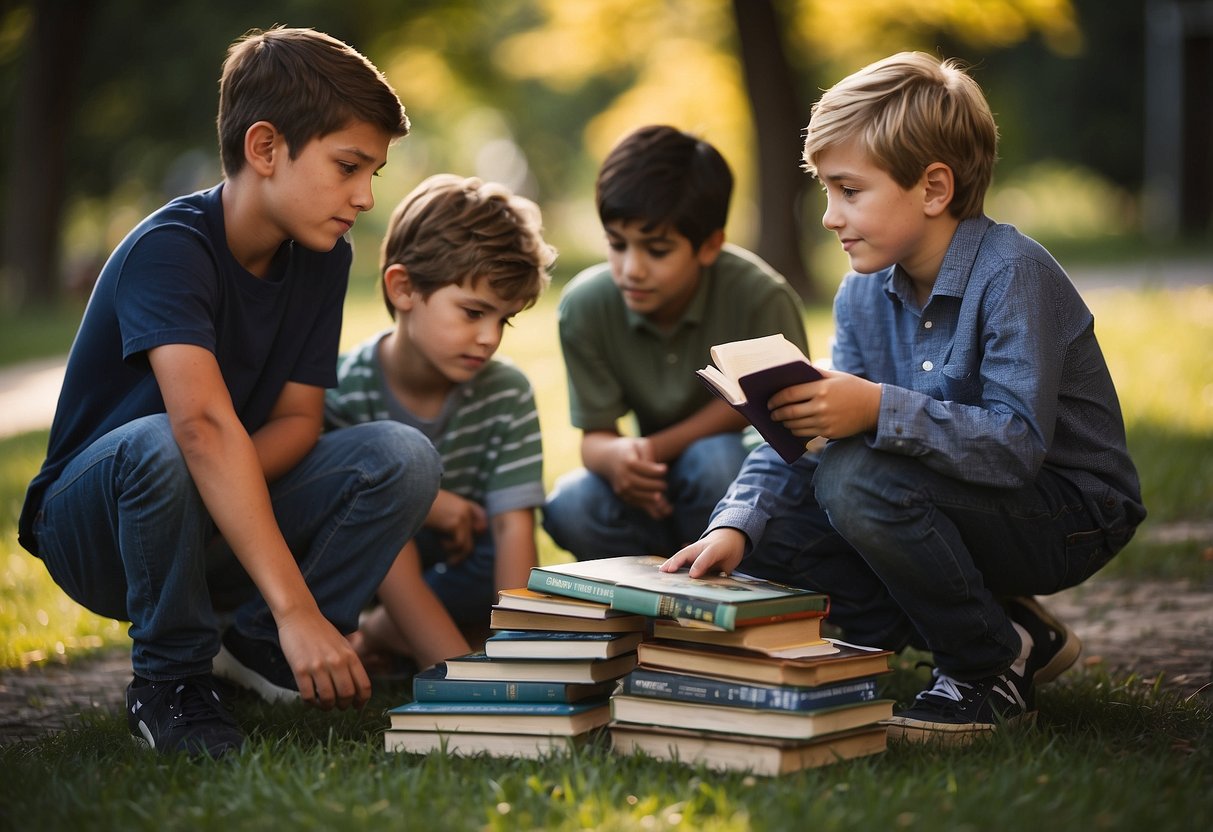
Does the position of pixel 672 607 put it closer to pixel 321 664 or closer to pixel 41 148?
pixel 321 664

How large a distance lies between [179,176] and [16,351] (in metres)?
22.7

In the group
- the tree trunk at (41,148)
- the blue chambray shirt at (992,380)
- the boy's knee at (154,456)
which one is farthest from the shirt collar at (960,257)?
the tree trunk at (41,148)

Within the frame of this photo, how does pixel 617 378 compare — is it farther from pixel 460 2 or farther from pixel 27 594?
pixel 460 2

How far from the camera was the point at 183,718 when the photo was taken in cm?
257

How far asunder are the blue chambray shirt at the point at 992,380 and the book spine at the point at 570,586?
41 cm

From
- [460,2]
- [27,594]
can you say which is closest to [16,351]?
[27,594]

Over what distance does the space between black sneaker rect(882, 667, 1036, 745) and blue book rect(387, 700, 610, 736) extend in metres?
0.61

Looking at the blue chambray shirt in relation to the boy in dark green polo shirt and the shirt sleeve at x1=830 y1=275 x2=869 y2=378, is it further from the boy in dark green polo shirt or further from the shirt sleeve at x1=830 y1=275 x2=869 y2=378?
the boy in dark green polo shirt

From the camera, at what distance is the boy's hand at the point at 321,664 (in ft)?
8.18

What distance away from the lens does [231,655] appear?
315 centimetres

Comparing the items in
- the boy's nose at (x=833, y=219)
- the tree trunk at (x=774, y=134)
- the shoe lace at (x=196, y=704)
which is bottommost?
the shoe lace at (x=196, y=704)

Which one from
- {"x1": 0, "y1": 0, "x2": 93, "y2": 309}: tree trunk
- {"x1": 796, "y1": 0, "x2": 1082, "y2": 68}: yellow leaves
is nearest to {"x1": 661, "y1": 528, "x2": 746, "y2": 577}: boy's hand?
{"x1": 796, "y1": 0, "x2": 1082, "y2": 68}: yellow leaves

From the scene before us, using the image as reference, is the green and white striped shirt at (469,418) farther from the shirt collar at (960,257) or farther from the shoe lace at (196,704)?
the shirt collar at (960,257)

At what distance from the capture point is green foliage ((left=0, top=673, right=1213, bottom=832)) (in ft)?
6.59
